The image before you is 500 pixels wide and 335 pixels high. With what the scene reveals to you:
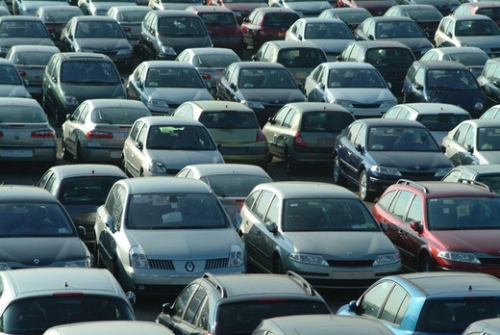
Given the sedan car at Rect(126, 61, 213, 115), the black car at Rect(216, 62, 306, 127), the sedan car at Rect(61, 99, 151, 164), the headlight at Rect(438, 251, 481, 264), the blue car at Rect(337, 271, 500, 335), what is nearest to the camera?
the blue car at Rect(337, 271, 500, 335)

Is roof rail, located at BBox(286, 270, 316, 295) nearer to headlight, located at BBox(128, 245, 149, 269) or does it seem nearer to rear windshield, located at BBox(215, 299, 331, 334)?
rear windshield, located at BBox(215, 299, 331, 334)

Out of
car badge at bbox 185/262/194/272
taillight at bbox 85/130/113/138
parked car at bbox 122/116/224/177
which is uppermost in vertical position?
car badge at bbox 185/262/194/272

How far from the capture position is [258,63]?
31859mm

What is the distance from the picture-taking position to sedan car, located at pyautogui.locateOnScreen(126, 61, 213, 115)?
98.0ft

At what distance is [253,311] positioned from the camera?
12.3 metres

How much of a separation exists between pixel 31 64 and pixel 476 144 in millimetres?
12664

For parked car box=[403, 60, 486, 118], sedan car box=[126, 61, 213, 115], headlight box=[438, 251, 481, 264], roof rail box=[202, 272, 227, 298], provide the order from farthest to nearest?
parked car box=[403, 60, 486, 118] < sedan car box=[126, 61, 213, 115] < headlight box=[438, 251, 481, 264] < roof rail box=[202, 272, 227, 298]

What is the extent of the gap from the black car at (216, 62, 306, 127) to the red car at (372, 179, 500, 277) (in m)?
10.7

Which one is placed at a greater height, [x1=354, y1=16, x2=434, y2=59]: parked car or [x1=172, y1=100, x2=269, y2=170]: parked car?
[x1=172, y1=100, x2=269, y2=170]: parked car

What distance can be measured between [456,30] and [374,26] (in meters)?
2.35

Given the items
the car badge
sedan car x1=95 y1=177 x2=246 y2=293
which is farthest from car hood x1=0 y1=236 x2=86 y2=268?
the car badge

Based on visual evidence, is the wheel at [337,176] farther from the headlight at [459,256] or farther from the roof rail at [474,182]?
the headlight at [459,256]

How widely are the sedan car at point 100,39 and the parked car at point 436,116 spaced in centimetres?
1040

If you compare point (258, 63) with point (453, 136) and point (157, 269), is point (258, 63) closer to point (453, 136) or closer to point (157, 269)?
point (453, 136)
